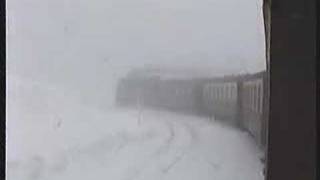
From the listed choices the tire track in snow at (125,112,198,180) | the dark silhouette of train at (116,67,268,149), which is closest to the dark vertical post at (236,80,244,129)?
the dark silhouette of train at (116,67,268,149)

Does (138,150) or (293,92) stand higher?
(293,92)

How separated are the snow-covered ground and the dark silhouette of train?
32 millimetres

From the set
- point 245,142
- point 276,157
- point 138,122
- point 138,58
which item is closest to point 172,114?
point 138,122

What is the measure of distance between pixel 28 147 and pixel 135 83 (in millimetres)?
315

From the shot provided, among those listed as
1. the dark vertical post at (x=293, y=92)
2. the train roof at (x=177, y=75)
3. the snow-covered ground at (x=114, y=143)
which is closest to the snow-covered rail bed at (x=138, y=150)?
the snow-covered ground at (x=114, y=143)

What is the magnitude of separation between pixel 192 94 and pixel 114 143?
1.43 feet

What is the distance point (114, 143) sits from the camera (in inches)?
75.9

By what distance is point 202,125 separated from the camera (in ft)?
5.39

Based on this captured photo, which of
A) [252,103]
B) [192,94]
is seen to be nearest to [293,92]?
[252,103]

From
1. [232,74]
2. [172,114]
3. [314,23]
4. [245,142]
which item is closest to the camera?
[314,23]

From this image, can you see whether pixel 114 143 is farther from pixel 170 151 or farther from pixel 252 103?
pixel 252 103

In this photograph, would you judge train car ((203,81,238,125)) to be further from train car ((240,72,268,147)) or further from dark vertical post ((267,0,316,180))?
dark vertical post ((267,0,316,180))

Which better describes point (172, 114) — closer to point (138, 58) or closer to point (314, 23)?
point (138, 58)

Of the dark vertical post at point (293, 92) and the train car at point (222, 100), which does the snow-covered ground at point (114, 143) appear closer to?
the train car at point (222, 100)
